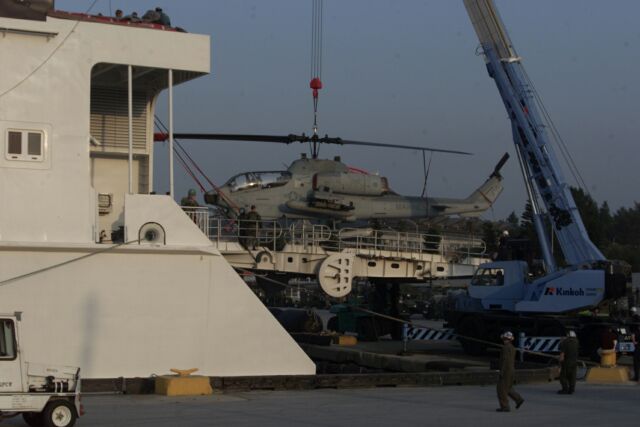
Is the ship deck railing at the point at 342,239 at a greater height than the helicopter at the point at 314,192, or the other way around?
the helicopter at the point at 314,192

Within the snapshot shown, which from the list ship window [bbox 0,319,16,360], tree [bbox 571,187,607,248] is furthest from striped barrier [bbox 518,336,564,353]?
tree [bbox 571,187,607,248]

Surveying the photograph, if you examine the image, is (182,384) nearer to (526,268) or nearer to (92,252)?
(92,252)

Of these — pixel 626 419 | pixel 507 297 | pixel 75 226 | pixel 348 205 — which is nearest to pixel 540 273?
pixel 507 297

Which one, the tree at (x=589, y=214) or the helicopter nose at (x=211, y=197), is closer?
the helicopter nose at (x=211, y=197)

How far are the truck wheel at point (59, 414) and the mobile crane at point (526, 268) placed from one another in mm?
16751

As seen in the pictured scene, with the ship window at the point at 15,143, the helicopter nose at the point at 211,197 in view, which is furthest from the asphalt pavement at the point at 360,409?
the helicopter nose at the point at 211,197

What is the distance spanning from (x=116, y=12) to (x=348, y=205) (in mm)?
15144

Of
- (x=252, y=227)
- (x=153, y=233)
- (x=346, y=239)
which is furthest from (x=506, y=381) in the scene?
(x=346, y=239)

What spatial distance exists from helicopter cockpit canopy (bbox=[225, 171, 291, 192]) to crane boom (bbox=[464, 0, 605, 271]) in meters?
7.37

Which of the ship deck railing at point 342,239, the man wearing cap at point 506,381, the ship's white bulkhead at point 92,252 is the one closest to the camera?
the man wearing cap at point 506,381

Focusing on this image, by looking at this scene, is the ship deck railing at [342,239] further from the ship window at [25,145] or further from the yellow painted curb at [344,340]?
the ship window at [25,145]

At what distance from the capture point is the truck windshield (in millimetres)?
28597

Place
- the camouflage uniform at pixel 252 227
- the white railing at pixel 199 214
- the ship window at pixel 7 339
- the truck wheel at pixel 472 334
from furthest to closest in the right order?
the truck wheel at pixel 472 334, the camouflage uniform at pixel 252 227, the white railing at pixel 199 214, the ship window at pixel 7 339

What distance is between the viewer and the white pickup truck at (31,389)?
38.1ft
